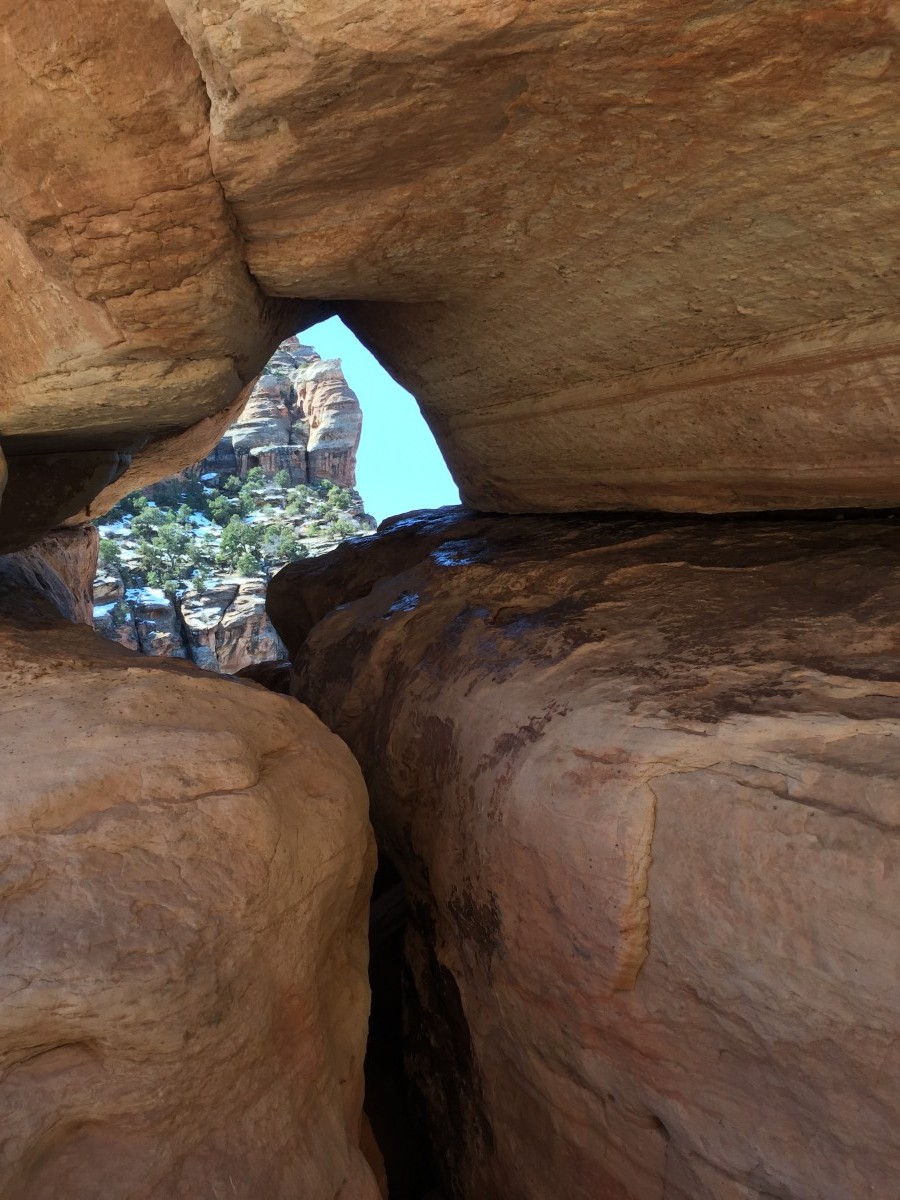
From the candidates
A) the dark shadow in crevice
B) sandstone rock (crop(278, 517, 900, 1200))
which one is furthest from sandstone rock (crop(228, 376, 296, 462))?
sandstone rock (crop(278, 517, 900, 1200))

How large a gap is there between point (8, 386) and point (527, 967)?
2451 millimetres

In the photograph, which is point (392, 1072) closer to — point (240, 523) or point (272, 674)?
point (272, 674)

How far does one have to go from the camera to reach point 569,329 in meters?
2.82

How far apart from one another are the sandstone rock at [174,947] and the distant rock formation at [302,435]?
95.9ft

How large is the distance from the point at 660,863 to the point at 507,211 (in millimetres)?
1794

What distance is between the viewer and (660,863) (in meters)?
1.91

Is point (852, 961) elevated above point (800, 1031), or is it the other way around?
point (852, 961)

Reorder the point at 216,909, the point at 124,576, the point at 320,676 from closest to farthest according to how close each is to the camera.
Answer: the point at 216,909 < the point at 320,676 < the point at 124,576

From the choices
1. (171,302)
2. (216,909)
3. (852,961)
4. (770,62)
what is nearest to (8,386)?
(171,302)

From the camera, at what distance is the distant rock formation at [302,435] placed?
30.6 m

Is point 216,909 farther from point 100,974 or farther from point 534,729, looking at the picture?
point 534,729

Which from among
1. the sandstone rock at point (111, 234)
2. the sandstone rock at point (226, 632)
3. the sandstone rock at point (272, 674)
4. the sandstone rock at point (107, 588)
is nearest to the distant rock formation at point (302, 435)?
the sandstone rock at point (107, 588)

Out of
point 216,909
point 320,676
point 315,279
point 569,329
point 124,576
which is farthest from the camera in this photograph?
point 124,576

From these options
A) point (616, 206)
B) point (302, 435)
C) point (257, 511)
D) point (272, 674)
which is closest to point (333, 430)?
point (302, 435)
